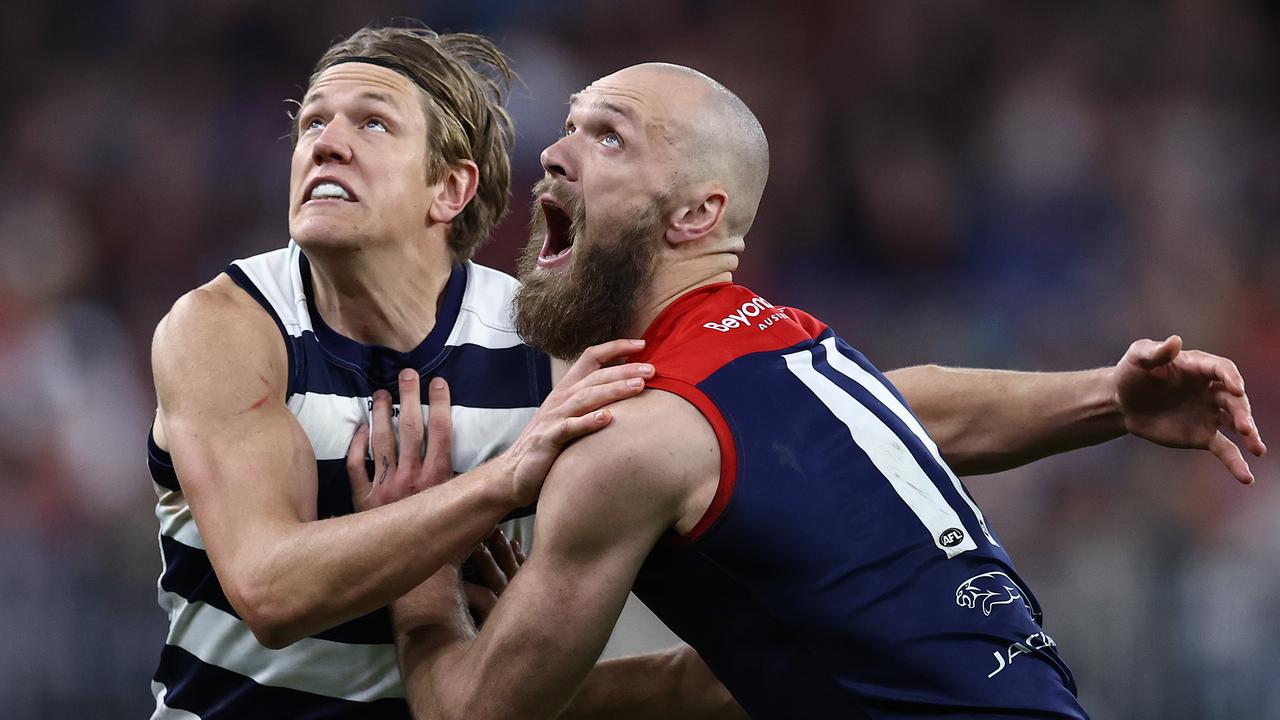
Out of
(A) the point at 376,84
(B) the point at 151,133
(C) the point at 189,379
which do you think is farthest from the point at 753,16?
(C) the point at 189,379

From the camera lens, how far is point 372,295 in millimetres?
3670

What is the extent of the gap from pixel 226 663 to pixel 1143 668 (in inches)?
173

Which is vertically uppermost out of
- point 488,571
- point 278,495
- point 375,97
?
point 375,97

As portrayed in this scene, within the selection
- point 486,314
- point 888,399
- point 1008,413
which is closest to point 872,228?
point 1008,413

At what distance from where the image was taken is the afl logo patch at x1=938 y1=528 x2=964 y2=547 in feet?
9.56

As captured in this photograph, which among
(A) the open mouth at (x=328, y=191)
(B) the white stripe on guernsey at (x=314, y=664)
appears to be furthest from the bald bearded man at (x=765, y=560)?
(A) the open mouth at (x=328, y=191)

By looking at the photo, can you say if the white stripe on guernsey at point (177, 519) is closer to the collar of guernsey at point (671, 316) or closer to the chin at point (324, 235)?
the chin at point (324, 235)

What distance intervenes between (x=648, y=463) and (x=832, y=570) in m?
0.44

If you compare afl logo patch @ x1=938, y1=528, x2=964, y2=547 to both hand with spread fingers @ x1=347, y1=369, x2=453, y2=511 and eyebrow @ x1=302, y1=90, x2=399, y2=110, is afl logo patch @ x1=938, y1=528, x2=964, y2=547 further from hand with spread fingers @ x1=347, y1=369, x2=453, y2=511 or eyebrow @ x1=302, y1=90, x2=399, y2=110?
eyebrow @ x1=302, y1=90, x2=399, y2=110

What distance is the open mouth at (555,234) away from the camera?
3.52 m

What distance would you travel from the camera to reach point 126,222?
8.45 meters

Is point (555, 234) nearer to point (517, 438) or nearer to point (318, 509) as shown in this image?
point (517, 438)

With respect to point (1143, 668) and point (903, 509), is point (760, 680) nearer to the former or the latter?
point (903, 509)

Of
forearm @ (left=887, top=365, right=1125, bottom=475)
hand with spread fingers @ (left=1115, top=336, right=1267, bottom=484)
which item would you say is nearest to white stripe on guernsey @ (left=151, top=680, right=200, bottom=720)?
forearm @ (left=887, top=365, right=1125, bottom=475)
